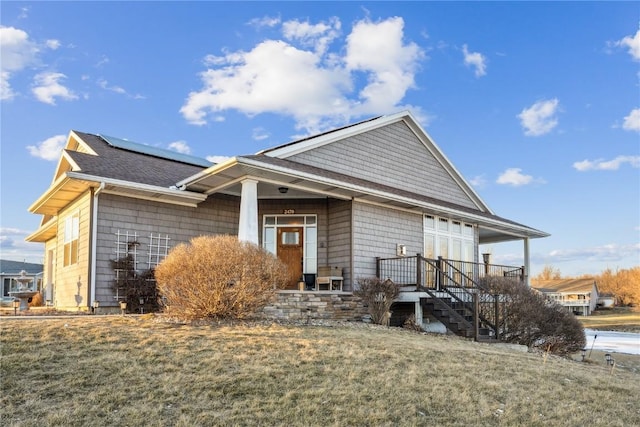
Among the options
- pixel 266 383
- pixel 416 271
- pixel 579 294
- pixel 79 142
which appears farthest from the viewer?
pixel 579 294

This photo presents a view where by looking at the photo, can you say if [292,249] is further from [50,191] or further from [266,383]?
[266,383]

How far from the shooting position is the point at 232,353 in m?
6.89

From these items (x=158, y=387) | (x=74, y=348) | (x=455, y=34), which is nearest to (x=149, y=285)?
(x=74, y=348)

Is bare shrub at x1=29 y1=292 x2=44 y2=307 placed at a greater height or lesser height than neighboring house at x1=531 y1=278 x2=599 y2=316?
greater

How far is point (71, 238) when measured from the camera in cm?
→ 1367

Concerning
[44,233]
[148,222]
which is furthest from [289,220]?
[44,233]

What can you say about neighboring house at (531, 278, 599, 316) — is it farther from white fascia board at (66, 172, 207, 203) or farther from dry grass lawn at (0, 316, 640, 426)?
dry grass lawn at (0, 316, 640, 426)

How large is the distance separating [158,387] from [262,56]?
1255 centimetres

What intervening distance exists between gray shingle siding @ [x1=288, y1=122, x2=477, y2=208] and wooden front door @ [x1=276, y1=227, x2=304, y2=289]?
206cm

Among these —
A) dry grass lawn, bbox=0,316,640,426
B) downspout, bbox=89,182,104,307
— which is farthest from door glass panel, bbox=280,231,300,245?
dry grass lawn, bbox=0,316,640,426

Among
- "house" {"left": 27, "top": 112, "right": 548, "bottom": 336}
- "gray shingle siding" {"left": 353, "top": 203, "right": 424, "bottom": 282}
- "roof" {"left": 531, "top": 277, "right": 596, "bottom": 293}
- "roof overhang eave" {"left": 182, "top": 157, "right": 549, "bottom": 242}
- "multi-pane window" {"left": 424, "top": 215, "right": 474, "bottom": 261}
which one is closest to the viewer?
"roof overhang eave" {"left": 182, "top": 157, "right": 549, "bottom": 242}

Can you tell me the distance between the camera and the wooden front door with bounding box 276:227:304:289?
1466 cm

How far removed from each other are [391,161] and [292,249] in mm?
4400

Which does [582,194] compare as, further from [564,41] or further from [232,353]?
[232,353]
